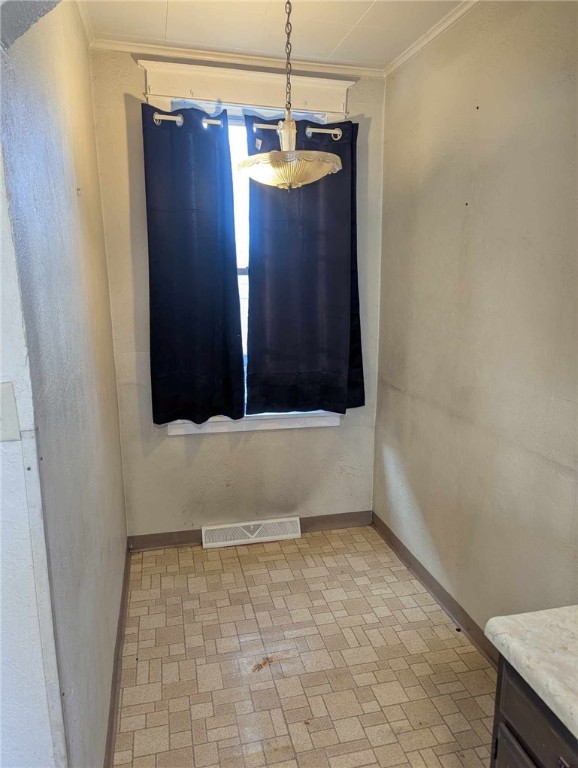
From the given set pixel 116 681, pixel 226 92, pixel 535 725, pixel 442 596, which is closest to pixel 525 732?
pixel 535 725

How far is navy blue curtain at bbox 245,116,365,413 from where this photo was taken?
2.65m

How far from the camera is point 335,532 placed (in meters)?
3.08

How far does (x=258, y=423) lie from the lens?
2893mm

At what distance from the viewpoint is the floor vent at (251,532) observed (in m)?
2.89

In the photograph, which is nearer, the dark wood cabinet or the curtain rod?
the dark wood cabinet

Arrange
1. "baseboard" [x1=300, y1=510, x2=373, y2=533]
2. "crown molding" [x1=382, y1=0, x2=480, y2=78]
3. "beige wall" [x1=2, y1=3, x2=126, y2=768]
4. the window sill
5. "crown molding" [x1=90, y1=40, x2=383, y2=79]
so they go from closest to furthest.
→ "beige wall" [x1=2, y1=3, x2=126, y2=768] → "crown molding" [x1=382, y1=0, x2=480, y2=78] → "crown molding" [x1=90, y1=40, x2=383, y2=79] → the window sill → "baseboard" [x1=300, y1=510, x2=373, y2=533]

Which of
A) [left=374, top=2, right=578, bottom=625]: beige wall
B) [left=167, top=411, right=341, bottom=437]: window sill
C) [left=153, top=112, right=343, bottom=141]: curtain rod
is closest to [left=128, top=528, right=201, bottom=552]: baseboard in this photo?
[left=167, top=411, right=341, bottom=437]: window sill

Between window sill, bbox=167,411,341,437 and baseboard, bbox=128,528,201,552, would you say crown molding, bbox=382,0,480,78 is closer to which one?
window sill, bbox=167,411,341,437

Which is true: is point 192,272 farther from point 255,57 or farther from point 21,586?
point 21,586

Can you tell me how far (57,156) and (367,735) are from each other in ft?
6.86

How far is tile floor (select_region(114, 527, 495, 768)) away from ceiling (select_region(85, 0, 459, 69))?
8.65 feet

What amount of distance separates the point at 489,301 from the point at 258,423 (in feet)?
4.84

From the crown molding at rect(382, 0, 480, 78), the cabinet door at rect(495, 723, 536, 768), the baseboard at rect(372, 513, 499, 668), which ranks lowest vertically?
the baseboard at rect(372, 513, 499, 668)

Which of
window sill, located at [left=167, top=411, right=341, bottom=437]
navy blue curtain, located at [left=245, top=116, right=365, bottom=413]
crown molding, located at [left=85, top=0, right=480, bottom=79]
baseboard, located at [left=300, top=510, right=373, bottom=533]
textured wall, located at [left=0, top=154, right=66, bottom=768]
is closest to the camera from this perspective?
textured wall, located at [left=0, top=154, right=66, bottom=768]
